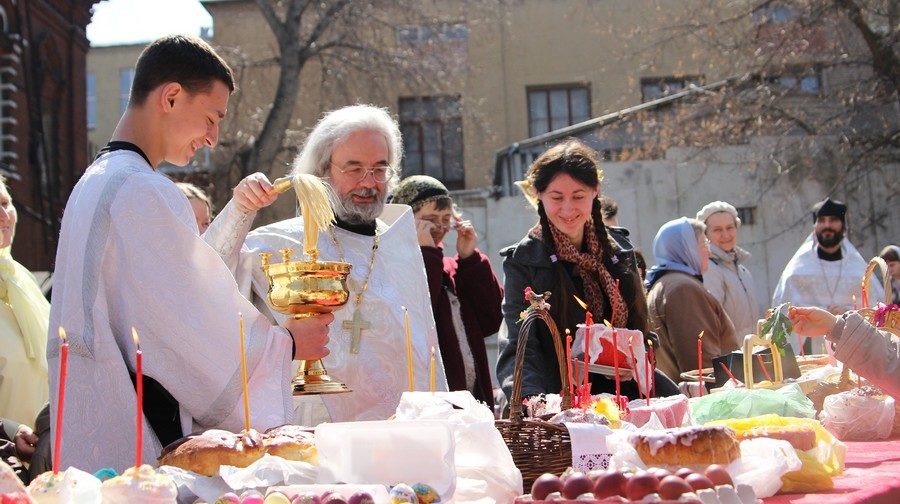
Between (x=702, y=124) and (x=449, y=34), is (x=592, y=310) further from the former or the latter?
(x=449, y=34)

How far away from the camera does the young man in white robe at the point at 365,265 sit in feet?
14.3

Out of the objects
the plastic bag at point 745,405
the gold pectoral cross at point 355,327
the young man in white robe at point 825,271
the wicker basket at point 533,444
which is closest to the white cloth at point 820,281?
the young man in white robe at point 825,271

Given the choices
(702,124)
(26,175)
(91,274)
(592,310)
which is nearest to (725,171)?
(702,124)

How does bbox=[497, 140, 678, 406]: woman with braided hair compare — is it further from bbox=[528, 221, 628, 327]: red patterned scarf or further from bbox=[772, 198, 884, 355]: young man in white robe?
bbox=[772, 198, 884, 355]: young man in white robe

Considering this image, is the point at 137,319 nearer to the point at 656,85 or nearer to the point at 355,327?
the point at 355,327

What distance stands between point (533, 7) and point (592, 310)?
23341 mm

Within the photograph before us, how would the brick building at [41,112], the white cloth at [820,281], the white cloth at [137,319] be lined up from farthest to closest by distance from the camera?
the brick building at [41,112] → the white cloth at [820,281] → the white cloth at [137,319]

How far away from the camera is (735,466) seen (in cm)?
262

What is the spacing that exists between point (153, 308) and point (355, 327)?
1.33 meters

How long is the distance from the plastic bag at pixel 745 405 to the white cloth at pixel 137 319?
1.25 m

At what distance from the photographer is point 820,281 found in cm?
870

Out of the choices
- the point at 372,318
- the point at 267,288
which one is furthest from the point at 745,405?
the point at 267,288

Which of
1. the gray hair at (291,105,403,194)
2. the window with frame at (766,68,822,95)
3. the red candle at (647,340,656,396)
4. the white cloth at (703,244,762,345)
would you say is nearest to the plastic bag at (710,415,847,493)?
the red candle at (647,340,656,396)

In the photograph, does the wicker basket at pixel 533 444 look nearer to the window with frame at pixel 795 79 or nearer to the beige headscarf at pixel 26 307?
the beige headscarf at pixel 26 307
